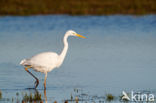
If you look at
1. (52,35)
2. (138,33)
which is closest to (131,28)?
(138,33)

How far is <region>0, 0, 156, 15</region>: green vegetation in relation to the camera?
28516 mm

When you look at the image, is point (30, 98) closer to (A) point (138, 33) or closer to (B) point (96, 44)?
(B) point (96, 44)

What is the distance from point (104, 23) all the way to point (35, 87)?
14329 millimetres

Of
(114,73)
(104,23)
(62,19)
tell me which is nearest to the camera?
(114,73)

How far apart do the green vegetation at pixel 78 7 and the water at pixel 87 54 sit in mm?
2087

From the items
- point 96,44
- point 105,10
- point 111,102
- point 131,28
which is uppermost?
point 105,10

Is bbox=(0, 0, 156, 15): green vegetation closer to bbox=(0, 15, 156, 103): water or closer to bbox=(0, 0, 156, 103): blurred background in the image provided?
bbox=(0, 0, 156, 103): blurred background

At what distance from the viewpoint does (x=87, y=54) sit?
15.0m

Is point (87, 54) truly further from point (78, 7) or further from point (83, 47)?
point (78, 7)

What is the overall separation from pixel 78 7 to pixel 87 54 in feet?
49.7

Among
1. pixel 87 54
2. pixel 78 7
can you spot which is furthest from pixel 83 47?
pixel 78 7

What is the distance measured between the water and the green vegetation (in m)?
2.09

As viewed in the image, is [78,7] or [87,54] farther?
[78,7]

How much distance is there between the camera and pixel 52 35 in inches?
821
